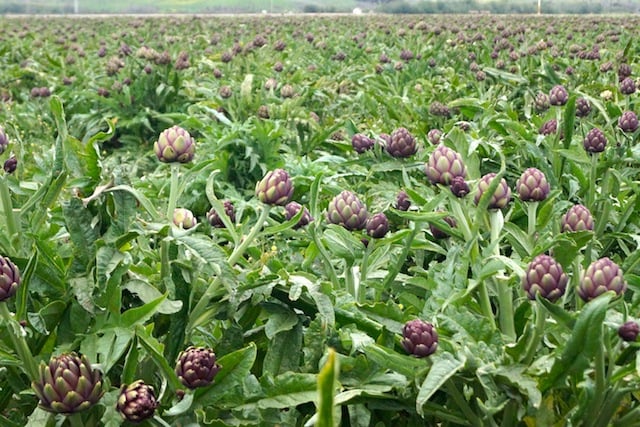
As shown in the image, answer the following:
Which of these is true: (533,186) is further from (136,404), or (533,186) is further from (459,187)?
(136,404)

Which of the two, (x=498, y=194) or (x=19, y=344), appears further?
(x=498, y=194)

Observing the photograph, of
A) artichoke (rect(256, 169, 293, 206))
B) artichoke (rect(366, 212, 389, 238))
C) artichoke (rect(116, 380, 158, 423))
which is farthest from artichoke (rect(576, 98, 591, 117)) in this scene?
artichoke (rect(116, 380, 158, 423))

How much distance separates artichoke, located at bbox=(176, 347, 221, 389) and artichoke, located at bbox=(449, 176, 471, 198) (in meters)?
0.60

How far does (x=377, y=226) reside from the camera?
5.25 ft

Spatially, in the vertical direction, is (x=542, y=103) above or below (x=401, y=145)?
below

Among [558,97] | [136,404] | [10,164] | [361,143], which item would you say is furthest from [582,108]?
[136,404]

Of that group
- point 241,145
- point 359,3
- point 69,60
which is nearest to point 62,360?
point 241,145

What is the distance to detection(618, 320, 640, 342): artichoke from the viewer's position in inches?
47.1

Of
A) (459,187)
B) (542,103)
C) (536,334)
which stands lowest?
(542,103)

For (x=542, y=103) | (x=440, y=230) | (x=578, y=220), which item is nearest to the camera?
(x=578, y=220)

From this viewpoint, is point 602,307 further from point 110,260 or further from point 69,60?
point 69,60

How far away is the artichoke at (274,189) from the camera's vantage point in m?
1.47

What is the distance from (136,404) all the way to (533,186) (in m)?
0.93

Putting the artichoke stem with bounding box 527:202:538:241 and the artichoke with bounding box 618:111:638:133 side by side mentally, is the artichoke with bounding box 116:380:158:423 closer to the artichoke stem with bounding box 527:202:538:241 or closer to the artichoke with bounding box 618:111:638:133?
the artichoke stem with bounding box 527:202:538:241
